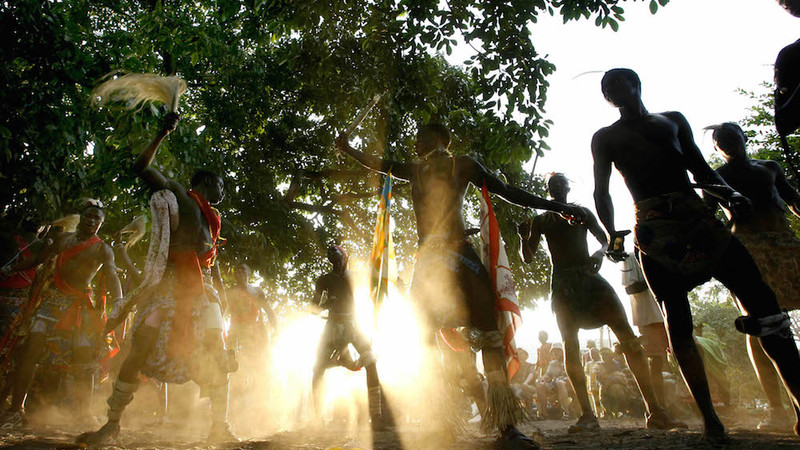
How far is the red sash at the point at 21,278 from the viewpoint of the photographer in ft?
17.8

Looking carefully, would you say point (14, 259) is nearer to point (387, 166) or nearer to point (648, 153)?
point (387, 166)

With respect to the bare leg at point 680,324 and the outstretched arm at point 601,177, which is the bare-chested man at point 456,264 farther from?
the bare leg at point 680,324

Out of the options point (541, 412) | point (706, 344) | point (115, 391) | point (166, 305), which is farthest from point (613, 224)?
point (541, 412)

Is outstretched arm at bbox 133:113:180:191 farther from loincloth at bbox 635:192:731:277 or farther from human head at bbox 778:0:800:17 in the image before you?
human head at bbox 778:0:800:17

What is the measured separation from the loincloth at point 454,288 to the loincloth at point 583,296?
1553 millimetres

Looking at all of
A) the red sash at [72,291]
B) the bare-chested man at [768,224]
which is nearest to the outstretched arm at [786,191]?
the bare-chested man at [768,224]

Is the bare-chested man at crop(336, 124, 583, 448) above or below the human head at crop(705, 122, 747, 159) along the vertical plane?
below

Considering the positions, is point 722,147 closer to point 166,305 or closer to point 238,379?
point 166,305

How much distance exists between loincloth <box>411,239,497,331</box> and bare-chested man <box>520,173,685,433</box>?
3.73 feet

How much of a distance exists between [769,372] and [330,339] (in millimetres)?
4577

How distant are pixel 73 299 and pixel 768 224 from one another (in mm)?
6716

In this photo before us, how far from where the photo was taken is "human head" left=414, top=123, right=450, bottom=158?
3.70 m

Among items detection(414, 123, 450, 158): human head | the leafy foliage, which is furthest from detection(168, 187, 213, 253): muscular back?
the leafy foliage

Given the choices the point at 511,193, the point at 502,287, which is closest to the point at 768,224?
the point at 511,193
